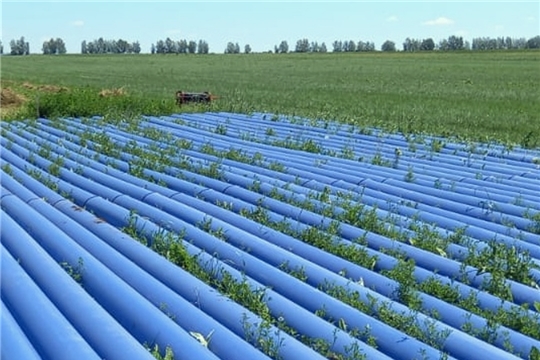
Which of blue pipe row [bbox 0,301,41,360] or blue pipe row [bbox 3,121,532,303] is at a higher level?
blue pipe row [bbox 0,301,41,360]

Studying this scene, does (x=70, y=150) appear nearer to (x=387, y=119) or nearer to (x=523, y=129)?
(x=387, y=119)

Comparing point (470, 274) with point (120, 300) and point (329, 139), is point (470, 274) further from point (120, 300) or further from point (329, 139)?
point (329, 139)

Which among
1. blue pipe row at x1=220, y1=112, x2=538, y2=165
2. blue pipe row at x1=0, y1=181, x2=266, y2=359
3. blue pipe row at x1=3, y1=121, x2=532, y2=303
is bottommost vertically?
blue pipe row at x1=3, y1=121, x2=532, y2=303

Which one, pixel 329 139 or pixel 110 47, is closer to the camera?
pixel 329 139

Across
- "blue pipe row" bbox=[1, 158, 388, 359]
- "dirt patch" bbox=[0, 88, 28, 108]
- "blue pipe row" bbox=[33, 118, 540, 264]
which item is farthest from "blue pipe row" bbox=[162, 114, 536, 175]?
"dirt patch" bbox=[0, 88, 28, 108]

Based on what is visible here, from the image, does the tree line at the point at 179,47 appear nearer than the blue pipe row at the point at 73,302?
No

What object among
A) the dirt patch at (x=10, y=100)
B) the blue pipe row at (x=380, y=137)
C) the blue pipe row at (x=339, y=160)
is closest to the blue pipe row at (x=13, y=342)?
the blue pipe row at (x=339, y=160)

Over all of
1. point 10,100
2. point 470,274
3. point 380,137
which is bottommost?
point 470,274

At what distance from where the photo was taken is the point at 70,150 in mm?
9289

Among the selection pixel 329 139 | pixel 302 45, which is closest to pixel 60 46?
pixel 302 45

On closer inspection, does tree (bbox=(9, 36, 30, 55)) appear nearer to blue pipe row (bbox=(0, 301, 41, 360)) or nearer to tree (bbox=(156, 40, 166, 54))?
tree (bbox=(156, 40, 166, 54))

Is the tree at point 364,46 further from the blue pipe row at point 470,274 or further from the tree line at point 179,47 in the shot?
the blue pipe row at point 470,274

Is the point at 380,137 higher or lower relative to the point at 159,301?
higher

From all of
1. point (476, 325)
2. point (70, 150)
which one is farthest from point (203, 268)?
point (70, 150)
